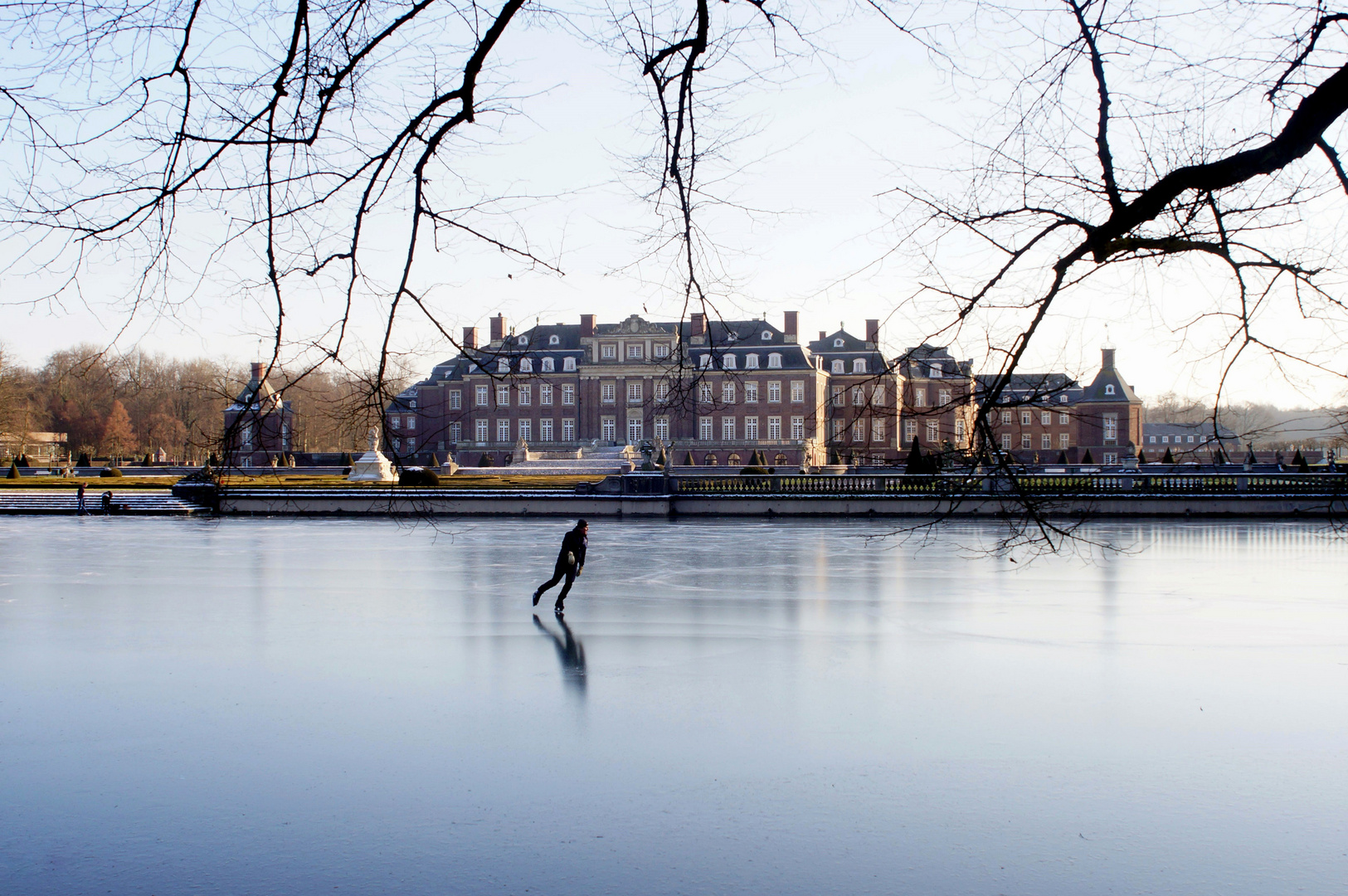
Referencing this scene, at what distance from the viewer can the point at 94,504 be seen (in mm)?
34781

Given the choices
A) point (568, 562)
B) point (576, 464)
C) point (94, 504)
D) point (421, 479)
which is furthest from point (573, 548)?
point (576, 464)

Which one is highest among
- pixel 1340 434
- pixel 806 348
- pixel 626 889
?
pixel 806 348

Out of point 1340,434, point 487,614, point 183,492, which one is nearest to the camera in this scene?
point 1340,434

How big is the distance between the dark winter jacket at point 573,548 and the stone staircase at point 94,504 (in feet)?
80.2

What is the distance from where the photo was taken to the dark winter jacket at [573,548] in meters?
12.0

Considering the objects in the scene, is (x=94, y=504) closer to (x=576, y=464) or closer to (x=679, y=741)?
(x=576, y=464)

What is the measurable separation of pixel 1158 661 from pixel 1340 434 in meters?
5.20

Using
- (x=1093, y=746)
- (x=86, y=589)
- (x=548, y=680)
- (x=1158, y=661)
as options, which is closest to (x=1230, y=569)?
(x=1158, y=661)

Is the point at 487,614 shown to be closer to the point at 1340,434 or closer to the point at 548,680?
the point at 548,680

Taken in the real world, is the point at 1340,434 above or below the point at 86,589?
above

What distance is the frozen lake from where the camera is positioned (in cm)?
487

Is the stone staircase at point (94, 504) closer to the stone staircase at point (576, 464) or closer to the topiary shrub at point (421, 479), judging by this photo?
the topiary shrub at point (421, 479)

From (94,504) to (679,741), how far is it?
34.3 meters

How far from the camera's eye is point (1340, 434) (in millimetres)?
4371
